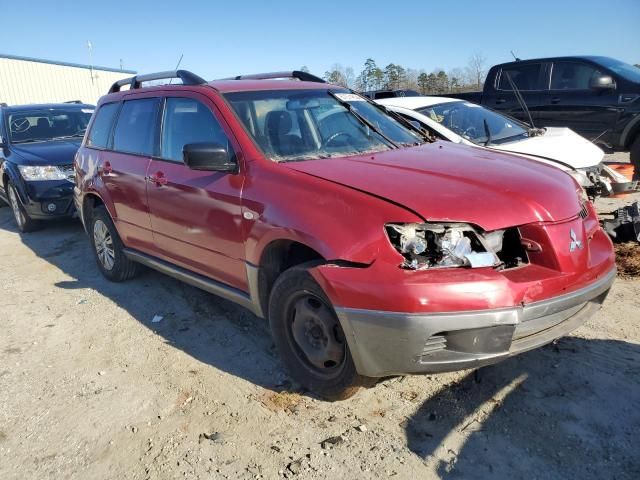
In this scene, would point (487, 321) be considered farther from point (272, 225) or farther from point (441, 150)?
point (441, 150)

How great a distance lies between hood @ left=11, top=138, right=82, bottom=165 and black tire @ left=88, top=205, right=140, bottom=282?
2.36 m

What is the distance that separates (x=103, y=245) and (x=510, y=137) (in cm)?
477

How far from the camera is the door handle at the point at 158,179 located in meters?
3.93

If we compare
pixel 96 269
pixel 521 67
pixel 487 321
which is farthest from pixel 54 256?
pixel 521 67

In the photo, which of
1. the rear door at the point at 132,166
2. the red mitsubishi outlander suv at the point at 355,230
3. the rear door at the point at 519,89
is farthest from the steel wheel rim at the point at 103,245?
the rear door at the point at 519,89

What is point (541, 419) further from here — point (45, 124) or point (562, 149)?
point (45, 124)

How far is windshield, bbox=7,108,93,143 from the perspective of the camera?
8016 millimetres

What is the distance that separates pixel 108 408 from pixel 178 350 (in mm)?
746

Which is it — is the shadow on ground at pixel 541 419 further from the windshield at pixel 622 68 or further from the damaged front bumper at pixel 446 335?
the windshield at pixel 622 68

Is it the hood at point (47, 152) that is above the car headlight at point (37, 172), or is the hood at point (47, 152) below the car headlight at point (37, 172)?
above

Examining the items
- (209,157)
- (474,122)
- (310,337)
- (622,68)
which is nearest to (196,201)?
(209,157)

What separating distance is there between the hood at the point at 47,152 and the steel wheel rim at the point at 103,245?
2.46m

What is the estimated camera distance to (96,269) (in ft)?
19.0

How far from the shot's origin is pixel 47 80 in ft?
103
